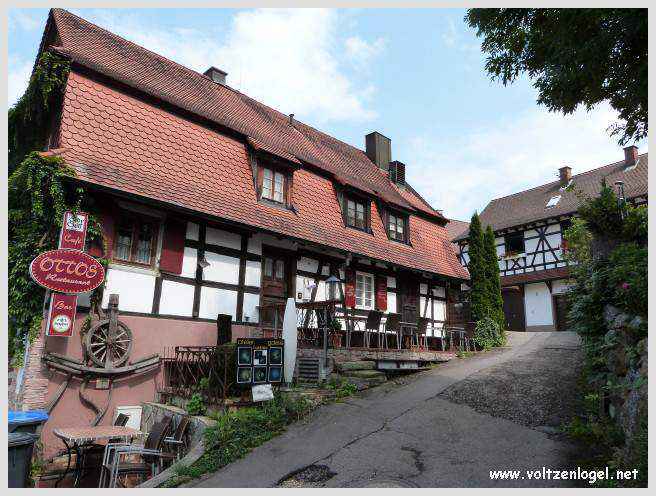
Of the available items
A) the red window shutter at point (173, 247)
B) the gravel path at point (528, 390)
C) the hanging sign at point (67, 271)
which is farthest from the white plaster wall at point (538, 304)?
the hanging sign at point (67, 271)

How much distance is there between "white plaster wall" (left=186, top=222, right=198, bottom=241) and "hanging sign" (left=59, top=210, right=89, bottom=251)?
8.17 feet

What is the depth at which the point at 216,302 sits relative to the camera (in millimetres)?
12047

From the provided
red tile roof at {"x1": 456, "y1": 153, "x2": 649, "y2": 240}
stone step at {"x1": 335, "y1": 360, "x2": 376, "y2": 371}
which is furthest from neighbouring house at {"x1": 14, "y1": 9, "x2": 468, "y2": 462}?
red tile roof at {"x1": 456, "y1": 153, "x2": 649, "y2": 240}

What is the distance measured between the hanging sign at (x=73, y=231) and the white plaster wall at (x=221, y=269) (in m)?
3.04

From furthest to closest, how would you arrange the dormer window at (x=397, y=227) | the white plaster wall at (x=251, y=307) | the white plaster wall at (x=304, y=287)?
the dormer window at (x=397, y=227) < the white plaster wall at (x=304, y=287) < the white plaster wall at (x=251, y=307)

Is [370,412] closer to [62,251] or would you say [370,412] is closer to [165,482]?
[165,482]

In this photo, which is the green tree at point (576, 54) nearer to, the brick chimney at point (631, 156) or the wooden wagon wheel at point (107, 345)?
the wooden wagon wheel at point (107, 345)

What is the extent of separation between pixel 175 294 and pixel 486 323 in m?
10.7

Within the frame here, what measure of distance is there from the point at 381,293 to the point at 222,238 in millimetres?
6007

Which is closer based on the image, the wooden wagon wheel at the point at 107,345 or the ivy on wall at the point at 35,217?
the ivy on wall at the point at 35,217

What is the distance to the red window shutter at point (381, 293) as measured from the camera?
16.0 m

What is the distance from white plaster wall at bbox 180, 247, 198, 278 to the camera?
11595 millimetres

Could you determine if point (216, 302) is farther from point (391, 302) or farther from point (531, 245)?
point (531, 245)

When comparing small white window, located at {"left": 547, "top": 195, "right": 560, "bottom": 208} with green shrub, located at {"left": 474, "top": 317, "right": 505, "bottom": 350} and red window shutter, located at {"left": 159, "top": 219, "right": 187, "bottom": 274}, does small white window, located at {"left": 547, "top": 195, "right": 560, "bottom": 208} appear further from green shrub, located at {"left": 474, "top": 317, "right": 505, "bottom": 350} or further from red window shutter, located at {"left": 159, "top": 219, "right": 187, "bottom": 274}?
red window shutter, located at {"left": 159, "top": 219, "right": 187, "bottom": 274}
